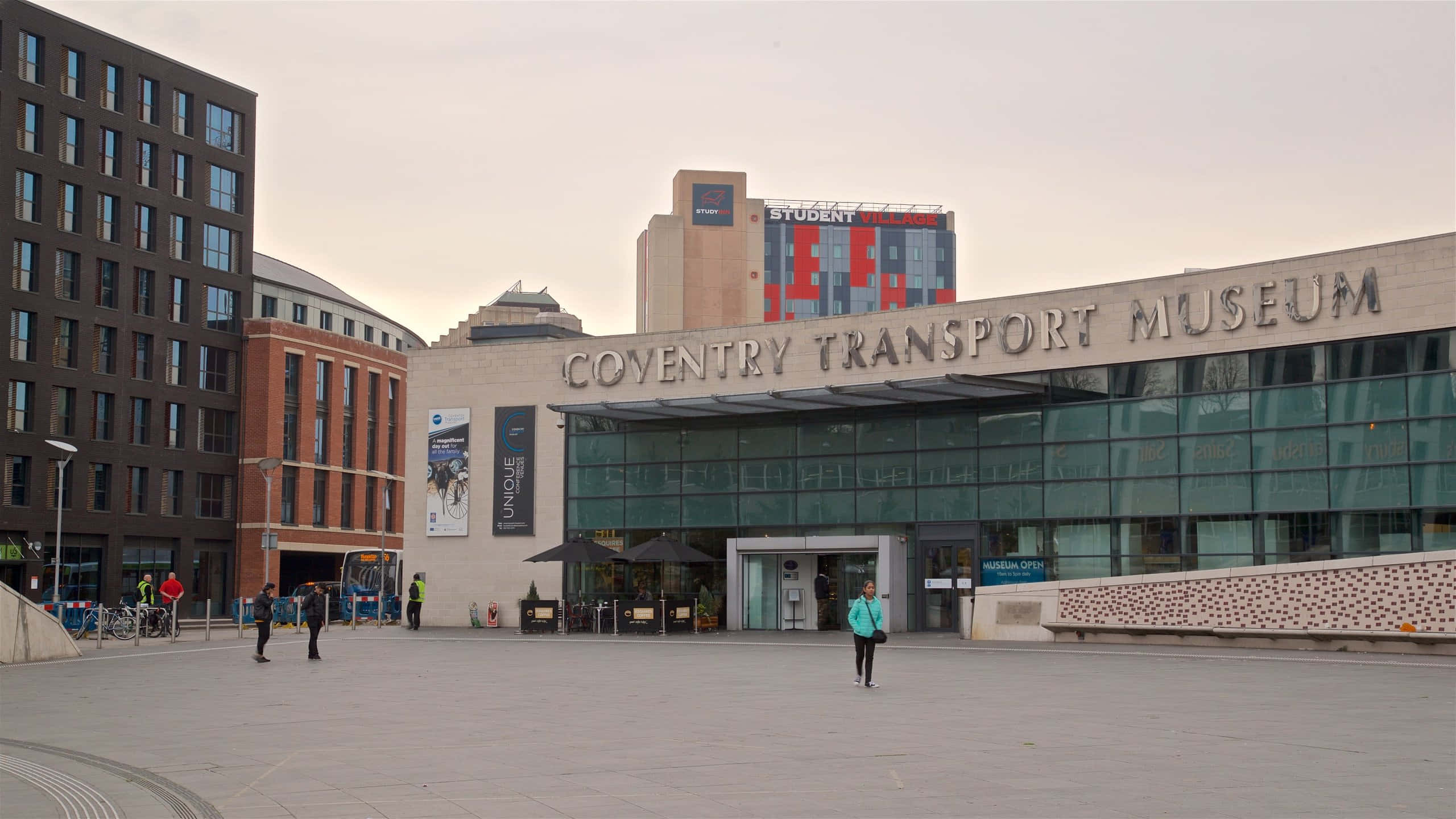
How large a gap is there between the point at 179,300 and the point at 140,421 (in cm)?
644

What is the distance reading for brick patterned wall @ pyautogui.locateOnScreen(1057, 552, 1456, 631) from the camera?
85.7 feet

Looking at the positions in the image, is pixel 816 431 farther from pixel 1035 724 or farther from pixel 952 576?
pixel 1035 724

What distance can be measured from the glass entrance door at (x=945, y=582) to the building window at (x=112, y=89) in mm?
47114

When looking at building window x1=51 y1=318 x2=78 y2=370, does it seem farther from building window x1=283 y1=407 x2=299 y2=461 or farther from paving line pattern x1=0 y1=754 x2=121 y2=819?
paving line pattern x1=0 y1=754 x2=121 y2=819

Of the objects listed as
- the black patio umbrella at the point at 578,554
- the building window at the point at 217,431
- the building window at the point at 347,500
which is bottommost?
the black patio umbrella at the point at 578,554

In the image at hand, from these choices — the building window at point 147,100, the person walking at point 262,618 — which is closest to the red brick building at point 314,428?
the building window at point 147,100

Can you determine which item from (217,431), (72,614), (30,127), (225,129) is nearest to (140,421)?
(217,431)

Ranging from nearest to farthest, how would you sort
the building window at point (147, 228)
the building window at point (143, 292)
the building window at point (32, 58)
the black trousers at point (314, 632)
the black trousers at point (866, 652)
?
the black trousers at point (866, 652), the black trousers at point (314, 632), the building window at point (32, 58), the building window at point (143, 292), the building window at point (147, 228)

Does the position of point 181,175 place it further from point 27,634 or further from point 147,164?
point 27,634

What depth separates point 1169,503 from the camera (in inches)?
1307

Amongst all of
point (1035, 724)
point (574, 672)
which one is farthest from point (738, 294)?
point (1035, 724)

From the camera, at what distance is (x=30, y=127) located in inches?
2367

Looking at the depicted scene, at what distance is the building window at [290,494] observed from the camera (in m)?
72.3

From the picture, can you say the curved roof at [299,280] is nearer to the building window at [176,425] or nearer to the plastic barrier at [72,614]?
the building window at [176,425]
